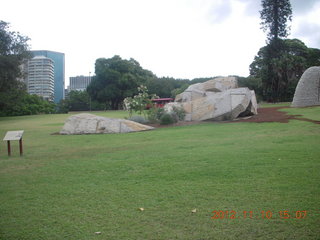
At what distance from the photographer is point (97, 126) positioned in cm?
1517

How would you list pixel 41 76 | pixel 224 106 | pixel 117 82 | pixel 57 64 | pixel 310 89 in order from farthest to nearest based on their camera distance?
pixel 57 64, pixel 41 76, pixel 117 82, pixel 310 89, pixel 224 106

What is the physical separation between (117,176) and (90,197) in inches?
46.6

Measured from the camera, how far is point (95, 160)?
736 centimetres

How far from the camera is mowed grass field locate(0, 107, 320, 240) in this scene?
3.33 m

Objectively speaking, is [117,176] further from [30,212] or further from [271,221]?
[271,221]

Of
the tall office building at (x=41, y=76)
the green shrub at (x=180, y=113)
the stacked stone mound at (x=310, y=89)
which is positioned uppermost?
the tall office building at (x=41, y=76)

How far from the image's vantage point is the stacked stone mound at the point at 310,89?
20484mm

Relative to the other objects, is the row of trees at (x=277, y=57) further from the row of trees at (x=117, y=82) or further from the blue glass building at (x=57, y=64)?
the blue glass building at (x=57, y=64)

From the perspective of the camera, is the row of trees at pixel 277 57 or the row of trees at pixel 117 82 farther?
the row of trees at pixel 117 82

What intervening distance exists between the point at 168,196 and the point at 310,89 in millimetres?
19673

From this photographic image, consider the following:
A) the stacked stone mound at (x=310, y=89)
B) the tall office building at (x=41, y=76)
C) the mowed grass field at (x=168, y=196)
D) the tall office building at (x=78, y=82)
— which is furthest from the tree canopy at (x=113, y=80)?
the tall office building at (x=78, y=82)
